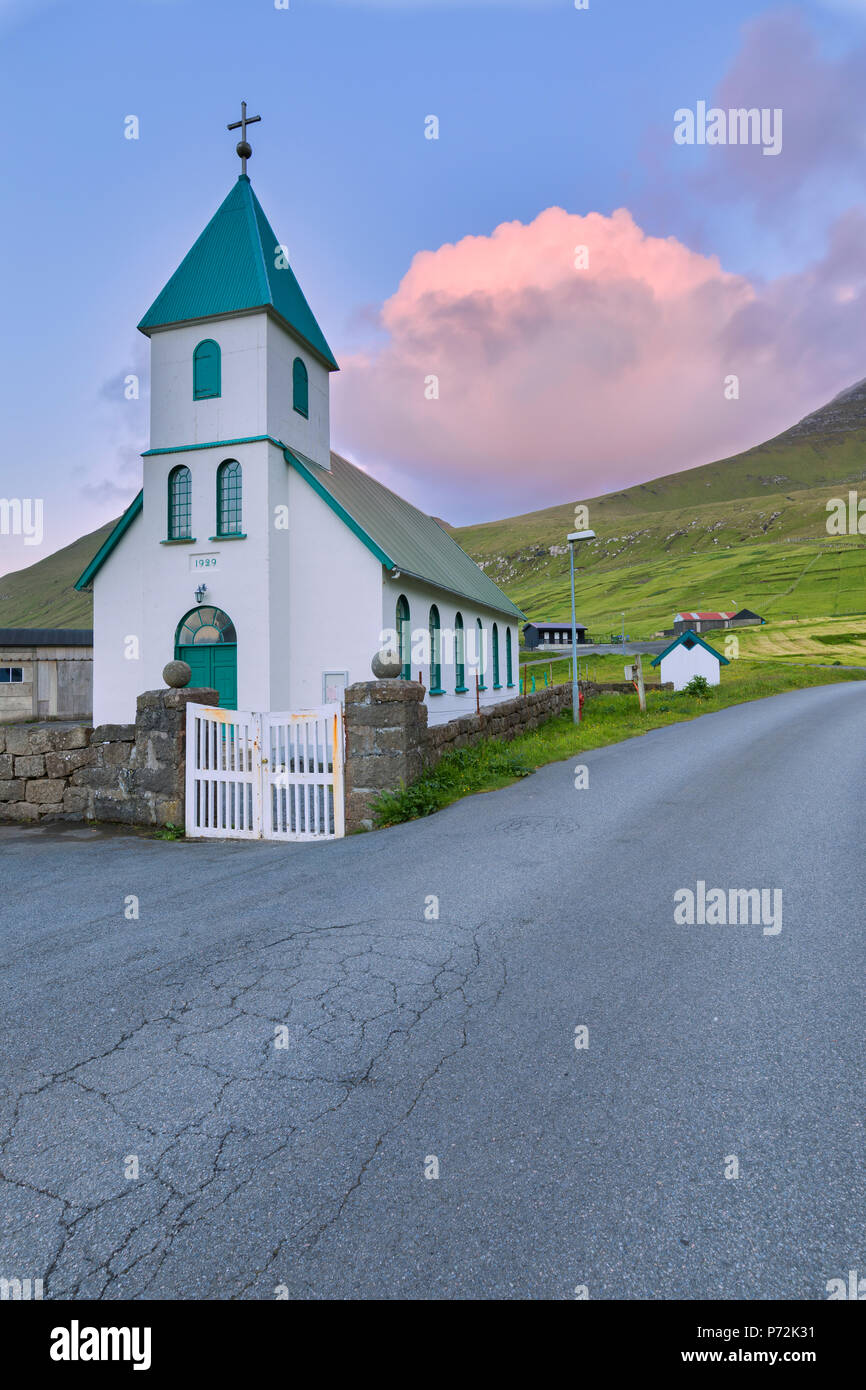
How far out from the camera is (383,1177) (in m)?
2.55

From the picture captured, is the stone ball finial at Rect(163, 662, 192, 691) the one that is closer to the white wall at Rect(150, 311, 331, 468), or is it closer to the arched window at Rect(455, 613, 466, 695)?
the white wall at Rect(150, 311, 331, 468)

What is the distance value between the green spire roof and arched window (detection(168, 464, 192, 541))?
3.81 m

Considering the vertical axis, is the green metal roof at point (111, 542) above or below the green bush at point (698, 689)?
above

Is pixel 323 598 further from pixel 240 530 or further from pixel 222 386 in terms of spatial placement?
pixel 222 386

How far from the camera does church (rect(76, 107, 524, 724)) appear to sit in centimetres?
1683

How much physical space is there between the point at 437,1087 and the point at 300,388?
18981mm

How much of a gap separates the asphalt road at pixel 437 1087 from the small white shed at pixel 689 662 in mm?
37485

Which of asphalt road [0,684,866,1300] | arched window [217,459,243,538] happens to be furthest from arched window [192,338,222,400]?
asphalt road [0,684,866,1300]

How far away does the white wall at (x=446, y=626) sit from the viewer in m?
17.8

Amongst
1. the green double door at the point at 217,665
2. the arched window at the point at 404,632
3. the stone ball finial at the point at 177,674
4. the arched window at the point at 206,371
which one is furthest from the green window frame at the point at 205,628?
the stone ball finial at the point at 177,674

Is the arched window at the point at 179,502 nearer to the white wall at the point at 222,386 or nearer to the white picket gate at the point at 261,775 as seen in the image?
the white wall at the point at 222,386

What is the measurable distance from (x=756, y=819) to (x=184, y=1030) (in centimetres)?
722
